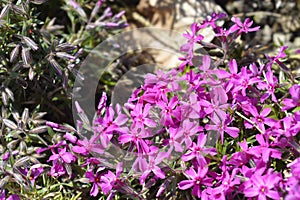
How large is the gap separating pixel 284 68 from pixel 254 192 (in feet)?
2.28

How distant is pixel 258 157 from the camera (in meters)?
2.17

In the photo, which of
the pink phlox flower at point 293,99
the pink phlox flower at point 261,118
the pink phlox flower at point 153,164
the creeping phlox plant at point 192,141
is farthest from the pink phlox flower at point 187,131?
the pink phlox flower at point 293,99

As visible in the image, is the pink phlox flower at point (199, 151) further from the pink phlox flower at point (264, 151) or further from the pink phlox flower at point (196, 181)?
the pink phlox flower at point (264, 151)

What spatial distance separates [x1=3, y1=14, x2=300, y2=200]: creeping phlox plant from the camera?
85.7 inches

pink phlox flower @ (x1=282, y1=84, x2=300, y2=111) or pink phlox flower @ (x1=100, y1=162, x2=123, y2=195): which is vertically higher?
pink phlox flower @ (x1=282, y1=84, x2=300, y2=111)

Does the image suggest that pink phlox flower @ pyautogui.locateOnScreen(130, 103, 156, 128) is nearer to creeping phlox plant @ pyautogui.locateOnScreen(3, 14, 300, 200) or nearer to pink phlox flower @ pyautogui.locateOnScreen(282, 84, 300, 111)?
creeping phlox plant @ pyautogui.locateOnScreen(3, 14, 300, 200)

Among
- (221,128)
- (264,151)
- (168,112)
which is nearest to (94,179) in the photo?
(168,112)

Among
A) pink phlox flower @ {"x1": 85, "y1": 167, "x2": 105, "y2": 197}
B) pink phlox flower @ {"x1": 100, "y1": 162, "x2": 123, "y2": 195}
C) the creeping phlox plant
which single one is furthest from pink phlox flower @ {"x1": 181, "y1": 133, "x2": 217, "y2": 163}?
pink phlox flower @ {"x1": 85, "y1": 167, "x2": 105, "y2": 197}

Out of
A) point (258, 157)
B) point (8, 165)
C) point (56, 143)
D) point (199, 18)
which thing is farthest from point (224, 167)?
point (199, 18)

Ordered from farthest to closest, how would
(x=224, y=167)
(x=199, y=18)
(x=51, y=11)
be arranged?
(x=199, y=18) → (x=51, y=11) → (x=224, y=167)

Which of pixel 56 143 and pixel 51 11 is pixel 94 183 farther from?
pixel 51 11

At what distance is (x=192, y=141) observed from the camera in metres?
2.34

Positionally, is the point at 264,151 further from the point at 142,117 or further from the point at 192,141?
the point at 142,117

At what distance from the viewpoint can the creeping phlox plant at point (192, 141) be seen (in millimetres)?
2178
